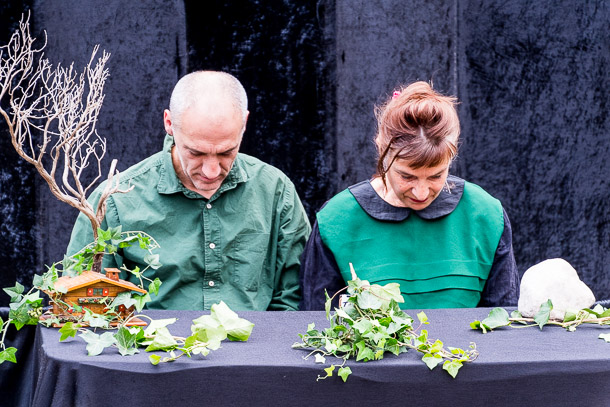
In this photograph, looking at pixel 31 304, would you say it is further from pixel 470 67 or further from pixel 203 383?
pixel 470 67

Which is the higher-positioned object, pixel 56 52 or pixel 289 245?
pixel 56 52

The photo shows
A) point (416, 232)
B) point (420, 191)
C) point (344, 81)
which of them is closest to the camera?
point (420, 191)

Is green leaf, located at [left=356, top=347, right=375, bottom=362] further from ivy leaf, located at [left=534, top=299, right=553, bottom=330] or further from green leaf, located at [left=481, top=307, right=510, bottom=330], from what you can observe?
ivy leaf, located at [left=534, top=299, right=553, bottom=330]

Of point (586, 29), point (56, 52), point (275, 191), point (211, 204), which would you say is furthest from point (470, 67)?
point (56, 52)

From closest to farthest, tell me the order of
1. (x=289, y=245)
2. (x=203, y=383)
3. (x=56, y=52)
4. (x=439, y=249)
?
(x=203, y=383), (x=439, y=249), (x=289, y=245), (x=56, y=52)

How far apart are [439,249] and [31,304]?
1227 mm

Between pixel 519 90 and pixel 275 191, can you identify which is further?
pixel 519 90

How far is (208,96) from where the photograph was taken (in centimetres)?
251

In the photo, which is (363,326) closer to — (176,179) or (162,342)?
(162,342)

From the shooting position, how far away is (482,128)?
3.63 m

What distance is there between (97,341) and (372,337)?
1.80 feet

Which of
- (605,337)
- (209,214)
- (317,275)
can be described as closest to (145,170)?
(209,214)

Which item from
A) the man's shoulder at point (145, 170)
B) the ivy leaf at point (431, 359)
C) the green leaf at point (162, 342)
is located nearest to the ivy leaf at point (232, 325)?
the green leaf at point (162, 342)

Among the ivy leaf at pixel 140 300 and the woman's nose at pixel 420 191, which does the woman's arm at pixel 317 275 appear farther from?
the ivy leaf at pixel 140 300
